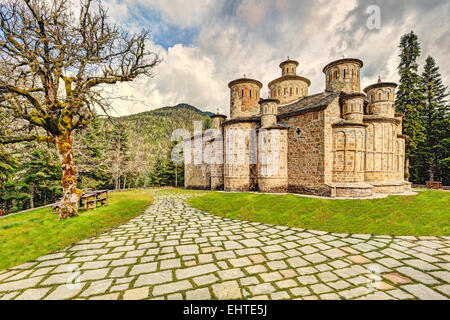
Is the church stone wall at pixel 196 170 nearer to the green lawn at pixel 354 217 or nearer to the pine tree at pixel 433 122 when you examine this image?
the green lawn at pixel 354 217

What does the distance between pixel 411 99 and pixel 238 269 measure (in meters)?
29.2

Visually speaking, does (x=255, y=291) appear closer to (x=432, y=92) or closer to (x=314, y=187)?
(x=314, y=187)

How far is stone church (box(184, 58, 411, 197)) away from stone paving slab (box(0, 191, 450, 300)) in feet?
29.1

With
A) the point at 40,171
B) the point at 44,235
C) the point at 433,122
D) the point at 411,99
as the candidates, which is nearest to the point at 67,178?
the point at 44,235

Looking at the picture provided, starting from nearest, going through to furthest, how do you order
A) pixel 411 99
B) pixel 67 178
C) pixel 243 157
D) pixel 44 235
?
pixel 44 235 → pixel 67 178 → pixel 243 157 → pixel 411 99

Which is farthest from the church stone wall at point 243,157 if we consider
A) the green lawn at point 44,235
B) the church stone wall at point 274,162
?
the green lawn at point 44,235

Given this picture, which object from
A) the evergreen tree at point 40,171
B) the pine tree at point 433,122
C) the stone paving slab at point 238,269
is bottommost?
the stone paving slab at point 238,269

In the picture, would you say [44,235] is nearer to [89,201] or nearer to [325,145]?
[89,201]

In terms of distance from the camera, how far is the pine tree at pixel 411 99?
20.0 metres

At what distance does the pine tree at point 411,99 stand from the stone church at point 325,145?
494 cm

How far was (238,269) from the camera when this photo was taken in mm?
3176

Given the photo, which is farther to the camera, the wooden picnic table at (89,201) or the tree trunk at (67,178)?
the wooden picnic table at (89,201)

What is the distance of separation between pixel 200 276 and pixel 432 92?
116 feet

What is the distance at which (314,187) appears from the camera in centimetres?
1332
